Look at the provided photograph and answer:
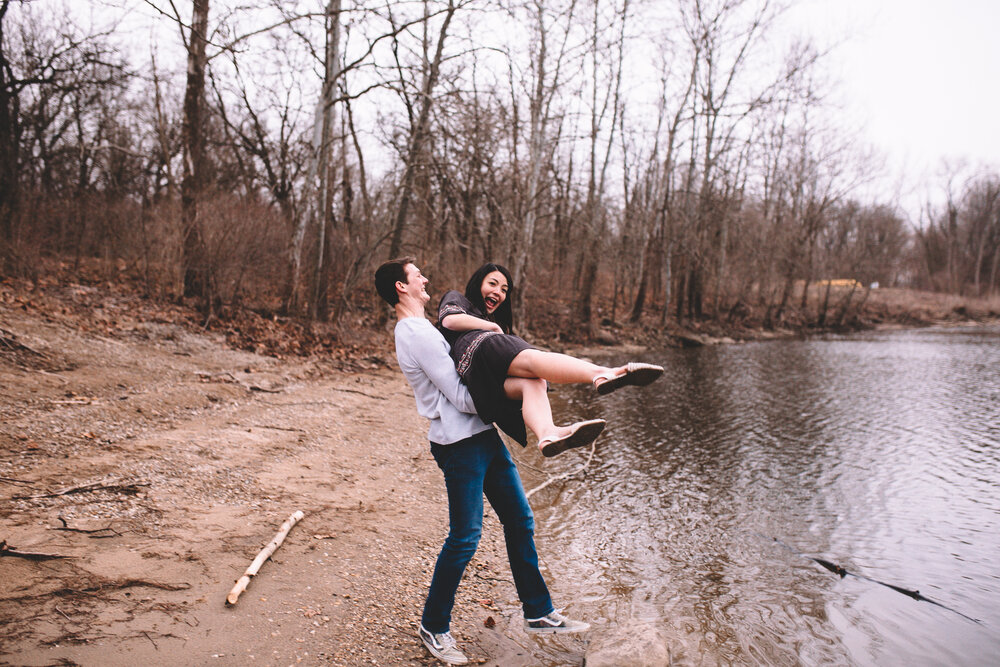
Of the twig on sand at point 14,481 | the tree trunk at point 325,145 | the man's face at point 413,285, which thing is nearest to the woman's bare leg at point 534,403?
the man's face at point 413,285

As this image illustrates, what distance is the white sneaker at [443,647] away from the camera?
315cm

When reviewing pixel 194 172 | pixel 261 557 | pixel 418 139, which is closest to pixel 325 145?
pixel 194 172

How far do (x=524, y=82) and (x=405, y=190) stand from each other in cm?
467

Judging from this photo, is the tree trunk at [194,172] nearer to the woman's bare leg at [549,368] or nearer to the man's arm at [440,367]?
the man's arm at [440,367]

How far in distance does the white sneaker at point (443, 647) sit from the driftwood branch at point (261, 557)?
1063mm

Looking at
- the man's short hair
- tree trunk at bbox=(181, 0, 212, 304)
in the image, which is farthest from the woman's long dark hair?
tree trunk at bbox=(181, 0, 212, 304)

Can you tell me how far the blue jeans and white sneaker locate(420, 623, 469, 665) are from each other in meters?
0.03

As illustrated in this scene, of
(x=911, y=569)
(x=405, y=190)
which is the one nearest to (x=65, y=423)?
(x=911, y=569)

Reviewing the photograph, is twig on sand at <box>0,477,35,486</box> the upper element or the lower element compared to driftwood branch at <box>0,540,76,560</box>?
upper

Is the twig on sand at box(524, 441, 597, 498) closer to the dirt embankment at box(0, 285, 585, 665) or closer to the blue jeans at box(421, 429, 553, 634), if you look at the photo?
the dirt embankment at box(0, 285, 585, 665)

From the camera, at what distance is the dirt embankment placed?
121 inches

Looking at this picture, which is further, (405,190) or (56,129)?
(56,129)

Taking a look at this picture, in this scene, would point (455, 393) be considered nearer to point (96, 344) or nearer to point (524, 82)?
point (96, 344)

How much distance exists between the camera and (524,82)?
17219mm
